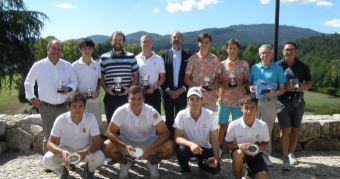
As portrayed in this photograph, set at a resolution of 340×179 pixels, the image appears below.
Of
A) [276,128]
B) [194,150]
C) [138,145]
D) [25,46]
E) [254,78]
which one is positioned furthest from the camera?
[25,46]

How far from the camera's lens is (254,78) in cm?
594

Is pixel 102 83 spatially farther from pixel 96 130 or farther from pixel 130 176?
pixel 130 176

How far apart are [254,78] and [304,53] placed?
2139 inches

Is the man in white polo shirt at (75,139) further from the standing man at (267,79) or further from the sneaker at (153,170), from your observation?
the standing man at (267,79)

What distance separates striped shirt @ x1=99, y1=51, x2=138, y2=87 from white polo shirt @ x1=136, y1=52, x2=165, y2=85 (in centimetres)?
15

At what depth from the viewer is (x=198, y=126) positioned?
5426 mm

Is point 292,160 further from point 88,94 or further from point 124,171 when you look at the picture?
point 88,94

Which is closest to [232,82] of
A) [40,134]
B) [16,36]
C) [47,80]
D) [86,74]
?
[86,74]

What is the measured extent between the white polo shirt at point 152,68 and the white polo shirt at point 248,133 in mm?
1423

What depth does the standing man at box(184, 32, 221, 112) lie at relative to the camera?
5.98 metres

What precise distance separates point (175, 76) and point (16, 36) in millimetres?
14702

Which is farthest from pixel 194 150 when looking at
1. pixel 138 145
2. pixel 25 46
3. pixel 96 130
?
pixel 25 46

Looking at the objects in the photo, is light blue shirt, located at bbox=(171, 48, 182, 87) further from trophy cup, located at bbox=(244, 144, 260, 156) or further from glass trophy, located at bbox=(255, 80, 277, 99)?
trophy cup, located at bbox=(244, 144, 260, 156)

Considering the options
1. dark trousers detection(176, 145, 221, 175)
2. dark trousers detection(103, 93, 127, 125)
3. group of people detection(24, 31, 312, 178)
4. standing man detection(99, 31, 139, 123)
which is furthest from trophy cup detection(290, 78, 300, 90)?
dark trousers detection(103, 93, 127, 125)
